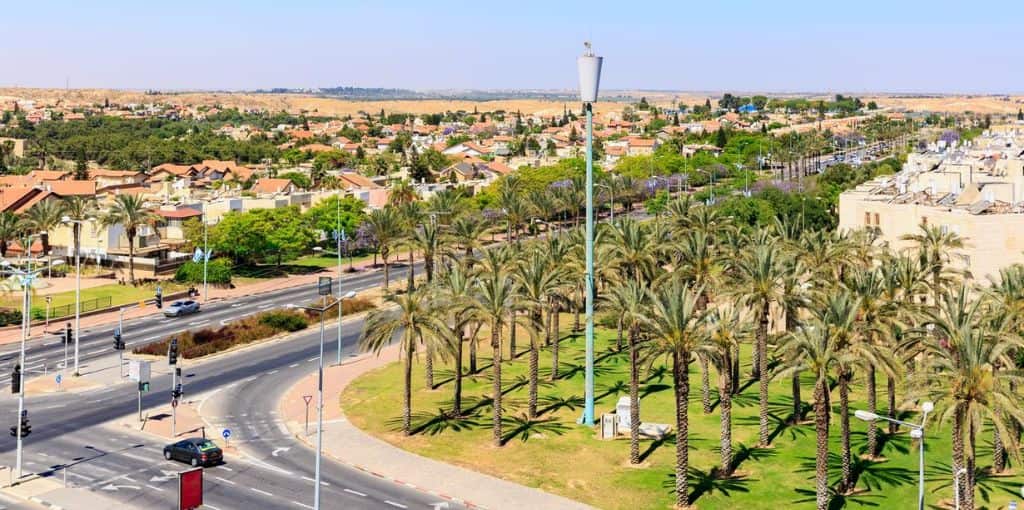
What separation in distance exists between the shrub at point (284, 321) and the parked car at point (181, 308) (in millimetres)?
8203

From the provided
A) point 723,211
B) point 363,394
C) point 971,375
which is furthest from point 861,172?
point 971,375

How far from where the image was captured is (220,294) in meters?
96.5

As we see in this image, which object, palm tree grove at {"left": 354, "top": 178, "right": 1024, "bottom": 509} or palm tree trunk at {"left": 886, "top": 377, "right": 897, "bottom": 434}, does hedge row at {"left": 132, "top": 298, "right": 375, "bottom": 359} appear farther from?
palm tree trunk at {"left": 886, "top": 377, "right": 897, "bottom": 434}

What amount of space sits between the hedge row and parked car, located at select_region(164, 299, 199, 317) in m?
6.09

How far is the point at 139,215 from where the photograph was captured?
9838cm

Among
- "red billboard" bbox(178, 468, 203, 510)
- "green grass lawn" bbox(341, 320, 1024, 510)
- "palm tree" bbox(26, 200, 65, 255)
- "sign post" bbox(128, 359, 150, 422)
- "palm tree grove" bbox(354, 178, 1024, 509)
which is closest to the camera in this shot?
"red billboard" bbox(178, 468, 203, 510)

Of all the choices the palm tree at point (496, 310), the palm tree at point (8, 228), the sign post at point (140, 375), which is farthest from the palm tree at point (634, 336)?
the palm tree at point (8, 228)

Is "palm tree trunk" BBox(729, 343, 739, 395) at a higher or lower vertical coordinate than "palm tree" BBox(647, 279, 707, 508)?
lower

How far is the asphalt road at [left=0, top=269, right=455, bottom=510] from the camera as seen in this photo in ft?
141

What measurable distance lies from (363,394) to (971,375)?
34.1 meters

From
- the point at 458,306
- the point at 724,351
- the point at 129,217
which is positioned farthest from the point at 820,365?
the point at 129,217

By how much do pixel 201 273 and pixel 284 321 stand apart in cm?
2078

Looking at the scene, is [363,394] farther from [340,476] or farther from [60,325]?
[60,325]

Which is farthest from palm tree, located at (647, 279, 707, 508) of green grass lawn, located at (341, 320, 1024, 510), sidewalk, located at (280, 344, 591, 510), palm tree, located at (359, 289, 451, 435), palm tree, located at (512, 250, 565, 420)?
palm tree, located at (359, 289, 451, 435)
